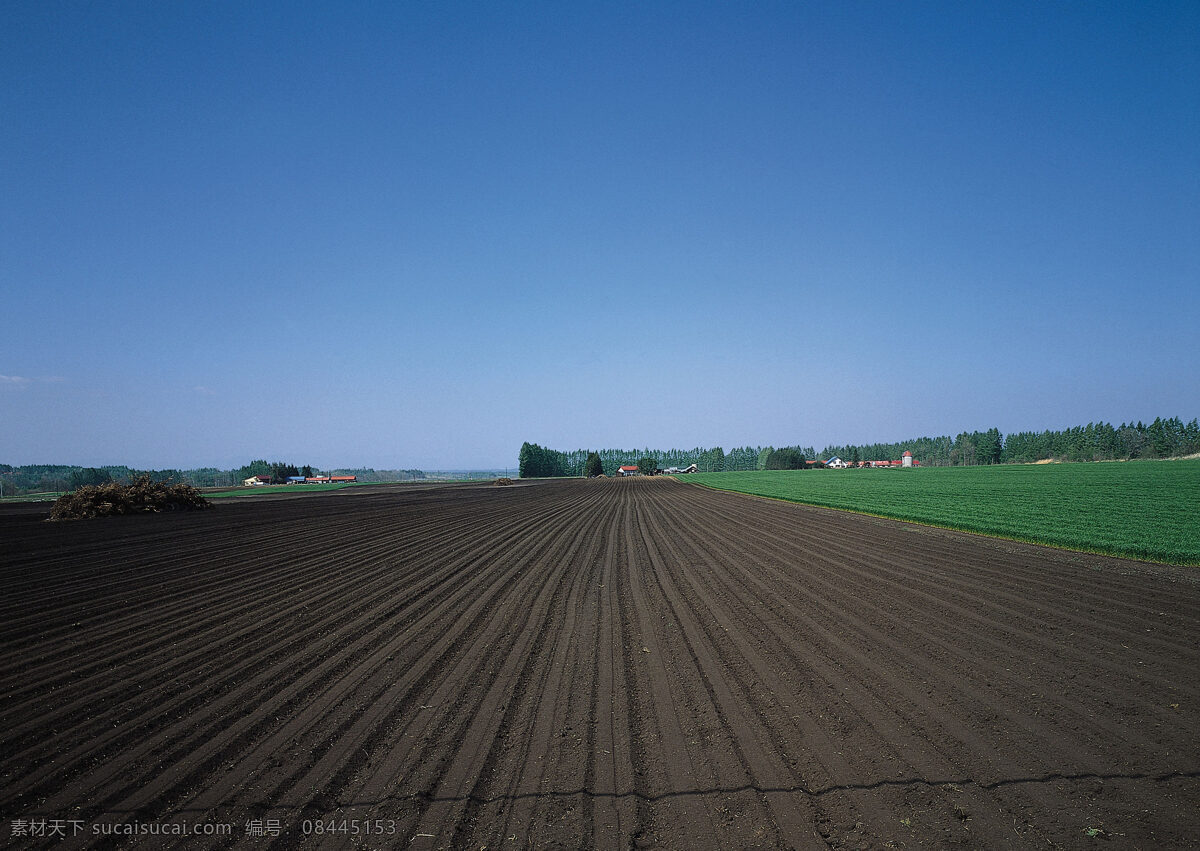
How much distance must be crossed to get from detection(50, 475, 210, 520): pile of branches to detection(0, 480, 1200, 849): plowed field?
18786 mm

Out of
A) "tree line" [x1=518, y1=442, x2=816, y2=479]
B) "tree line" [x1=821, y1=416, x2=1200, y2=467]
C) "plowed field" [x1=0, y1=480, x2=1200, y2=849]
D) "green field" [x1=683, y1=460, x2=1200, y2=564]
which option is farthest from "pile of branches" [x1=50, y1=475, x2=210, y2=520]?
"tree line" [x1=821, y1=416, x2=1200, y2=467]

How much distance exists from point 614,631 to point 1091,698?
5.19m

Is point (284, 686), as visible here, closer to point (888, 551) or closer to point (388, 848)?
point (388, 848)

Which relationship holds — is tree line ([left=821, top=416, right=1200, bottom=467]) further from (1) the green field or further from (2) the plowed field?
(2) the plowed field

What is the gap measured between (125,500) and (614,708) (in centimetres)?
3245

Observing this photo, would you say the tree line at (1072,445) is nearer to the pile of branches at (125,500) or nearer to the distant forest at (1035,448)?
the distant forest at (1035,448)

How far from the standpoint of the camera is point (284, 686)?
595 cm

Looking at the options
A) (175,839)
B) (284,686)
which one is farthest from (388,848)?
(284,686)

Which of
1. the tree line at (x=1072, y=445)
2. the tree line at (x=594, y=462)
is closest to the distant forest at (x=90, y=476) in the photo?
the tree line at (x=594, y=462)

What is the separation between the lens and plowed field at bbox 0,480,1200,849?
370 cm

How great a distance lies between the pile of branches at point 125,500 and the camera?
25.6 m

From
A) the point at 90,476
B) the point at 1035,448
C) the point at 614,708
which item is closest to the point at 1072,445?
the point at 1035,448

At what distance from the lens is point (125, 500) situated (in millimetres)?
27312

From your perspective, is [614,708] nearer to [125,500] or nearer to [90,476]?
[125,500]
